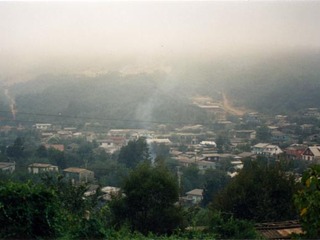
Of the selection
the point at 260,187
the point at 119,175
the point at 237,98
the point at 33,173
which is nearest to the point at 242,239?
the point at 260,187

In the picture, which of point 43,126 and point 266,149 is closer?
point 266,149

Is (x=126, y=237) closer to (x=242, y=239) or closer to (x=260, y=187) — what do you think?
(x=242, y=239)

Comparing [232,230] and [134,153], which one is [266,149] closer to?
[134,153]

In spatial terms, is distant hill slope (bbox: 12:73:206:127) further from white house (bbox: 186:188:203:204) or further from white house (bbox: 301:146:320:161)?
white house (bbox: 301:146:320:161)

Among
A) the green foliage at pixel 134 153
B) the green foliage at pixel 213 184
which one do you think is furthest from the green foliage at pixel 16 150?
the green foliage at pixel 213 184

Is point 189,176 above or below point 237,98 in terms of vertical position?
below

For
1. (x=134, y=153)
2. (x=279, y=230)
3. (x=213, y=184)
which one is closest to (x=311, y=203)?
(x=279, y=230)

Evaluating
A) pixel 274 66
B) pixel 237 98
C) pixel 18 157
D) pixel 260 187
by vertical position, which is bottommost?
pixel 260 187
